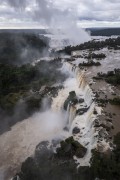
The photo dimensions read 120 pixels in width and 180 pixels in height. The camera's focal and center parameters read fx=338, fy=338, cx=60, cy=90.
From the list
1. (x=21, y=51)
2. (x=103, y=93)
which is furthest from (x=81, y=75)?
(x=21, y=51)

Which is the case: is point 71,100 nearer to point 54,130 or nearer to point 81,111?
point 81,111

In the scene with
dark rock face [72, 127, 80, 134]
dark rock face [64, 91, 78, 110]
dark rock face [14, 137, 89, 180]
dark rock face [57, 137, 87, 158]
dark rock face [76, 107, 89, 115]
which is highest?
dark rock face [64, 91, 78, 110]

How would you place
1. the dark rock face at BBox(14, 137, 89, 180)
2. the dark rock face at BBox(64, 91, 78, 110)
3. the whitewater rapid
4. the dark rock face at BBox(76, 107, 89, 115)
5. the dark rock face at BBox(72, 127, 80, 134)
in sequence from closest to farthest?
1. the dark rock face at BBox(14, 137, 89, 180)
2. the whitewater rapid
3. the dark rock face at BBox(72, 127, 80, 134)
4. the dark rock face at BBox(76, 107, 89, 115)
5. the dark rock face at BBox(64, 91, 78, 110)

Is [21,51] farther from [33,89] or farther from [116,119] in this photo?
[116,119]

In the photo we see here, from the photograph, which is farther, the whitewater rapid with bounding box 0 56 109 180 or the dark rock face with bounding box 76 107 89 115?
the dark rock face with bounding box 76 107 89 115

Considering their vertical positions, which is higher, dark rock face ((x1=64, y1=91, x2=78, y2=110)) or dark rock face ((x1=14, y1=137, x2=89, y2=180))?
dark rock face ((x1=64, y1=91, x2=78, y2=110))

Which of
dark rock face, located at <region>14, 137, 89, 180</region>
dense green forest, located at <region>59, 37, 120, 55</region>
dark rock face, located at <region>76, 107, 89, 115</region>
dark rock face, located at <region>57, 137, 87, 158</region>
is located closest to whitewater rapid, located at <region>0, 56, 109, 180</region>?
dark rock face, located at <region>76, 107, 89, 115</region>

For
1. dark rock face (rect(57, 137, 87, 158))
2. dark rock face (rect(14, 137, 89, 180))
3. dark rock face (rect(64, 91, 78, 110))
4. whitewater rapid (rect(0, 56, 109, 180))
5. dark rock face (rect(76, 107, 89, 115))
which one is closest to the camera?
dark rock face (rect(14, 137, 89, 180))

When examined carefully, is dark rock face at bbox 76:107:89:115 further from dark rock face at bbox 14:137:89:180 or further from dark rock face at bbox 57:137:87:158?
dark rock face at bbox 57:137:87:158

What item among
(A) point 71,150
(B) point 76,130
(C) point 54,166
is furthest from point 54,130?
(C) point 54,166
